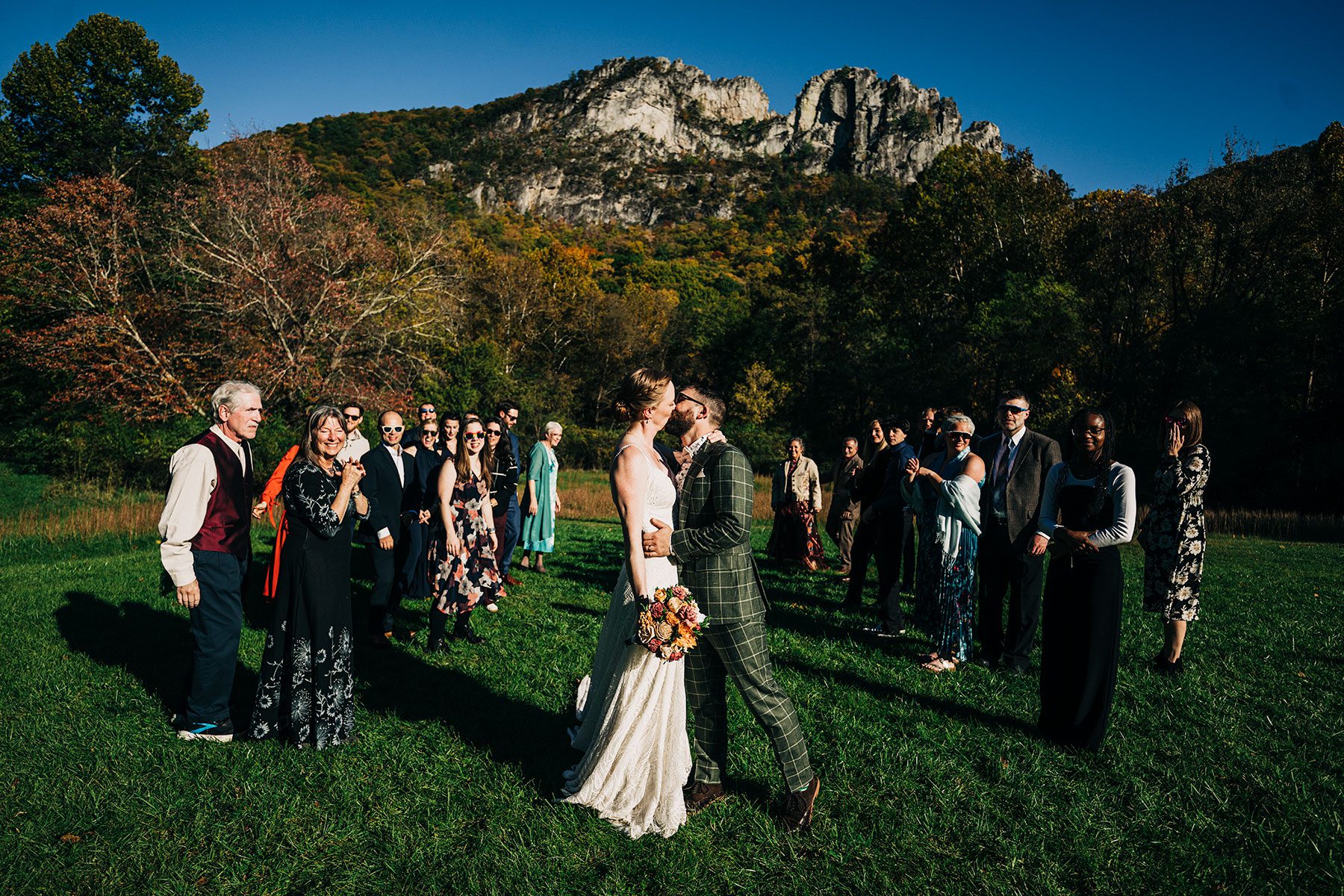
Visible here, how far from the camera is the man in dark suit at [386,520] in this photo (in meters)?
7.07

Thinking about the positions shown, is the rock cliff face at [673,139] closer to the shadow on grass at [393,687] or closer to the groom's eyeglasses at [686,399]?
the shadow on grass at [393,687]

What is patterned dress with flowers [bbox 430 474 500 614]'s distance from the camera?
265 inches

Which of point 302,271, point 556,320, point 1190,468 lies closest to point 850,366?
point 556,320

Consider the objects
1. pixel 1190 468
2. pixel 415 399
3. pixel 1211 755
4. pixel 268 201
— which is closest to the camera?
pixel 1211 755

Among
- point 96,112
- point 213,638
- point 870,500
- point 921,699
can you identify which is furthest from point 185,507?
point 96,112

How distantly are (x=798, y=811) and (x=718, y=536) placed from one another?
1541 mm

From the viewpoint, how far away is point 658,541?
12.1ft

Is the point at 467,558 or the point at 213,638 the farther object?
the point at 467,558

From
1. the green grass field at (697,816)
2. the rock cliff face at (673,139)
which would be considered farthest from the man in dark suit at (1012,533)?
the rock cliff face at (673,139)

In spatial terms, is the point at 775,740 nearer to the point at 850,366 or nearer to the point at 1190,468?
the point at 1190,468

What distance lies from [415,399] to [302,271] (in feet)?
25.8

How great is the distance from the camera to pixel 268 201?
24.5 metres

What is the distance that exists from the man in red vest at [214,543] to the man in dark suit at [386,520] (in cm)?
160

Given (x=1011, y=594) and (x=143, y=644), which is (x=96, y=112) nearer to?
(x=143, y=644)
